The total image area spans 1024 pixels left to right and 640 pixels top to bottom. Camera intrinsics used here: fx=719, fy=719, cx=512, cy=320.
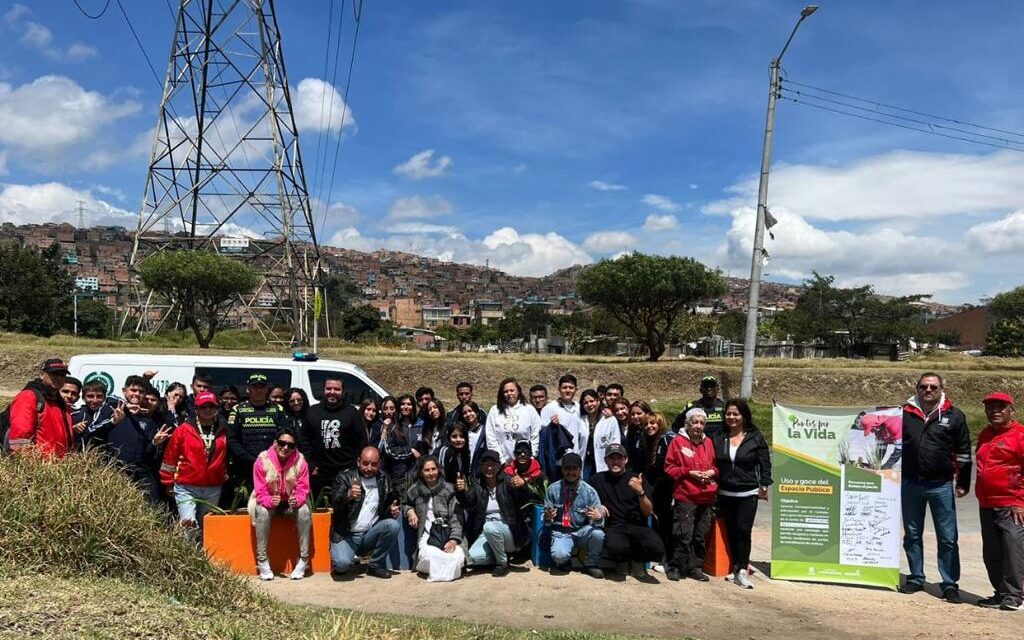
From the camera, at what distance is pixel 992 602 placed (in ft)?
20.2

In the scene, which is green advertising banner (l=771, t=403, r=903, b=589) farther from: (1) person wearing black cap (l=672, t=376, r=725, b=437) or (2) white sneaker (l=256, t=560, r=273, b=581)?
(2) white sneaker (l=256, t=560, r=273, b=581)

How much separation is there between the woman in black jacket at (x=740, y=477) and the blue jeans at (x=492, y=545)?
2.12 m

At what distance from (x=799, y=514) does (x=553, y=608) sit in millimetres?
2778

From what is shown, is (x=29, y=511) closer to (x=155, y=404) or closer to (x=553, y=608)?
(x=155, y=404)

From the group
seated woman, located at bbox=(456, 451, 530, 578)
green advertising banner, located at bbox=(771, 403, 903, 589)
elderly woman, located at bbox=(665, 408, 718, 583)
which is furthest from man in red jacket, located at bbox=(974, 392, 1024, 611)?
seated woman, located at bbox=(456, 451, 530, 578)

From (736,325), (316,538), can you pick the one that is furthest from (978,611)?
(736,325)

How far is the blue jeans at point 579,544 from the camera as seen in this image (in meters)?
6.79

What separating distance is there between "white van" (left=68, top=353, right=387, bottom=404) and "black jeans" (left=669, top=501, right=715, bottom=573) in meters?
4.32

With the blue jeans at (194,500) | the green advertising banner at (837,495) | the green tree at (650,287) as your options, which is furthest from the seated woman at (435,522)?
the green tree at (650,287)

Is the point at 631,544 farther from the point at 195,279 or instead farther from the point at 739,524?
the point at 195,279

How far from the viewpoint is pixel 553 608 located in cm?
590

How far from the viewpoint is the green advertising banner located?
22.4 feet

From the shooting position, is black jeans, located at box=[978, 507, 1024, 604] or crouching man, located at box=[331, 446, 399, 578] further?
crouching man, located at box=[331, 446, 399, 578]

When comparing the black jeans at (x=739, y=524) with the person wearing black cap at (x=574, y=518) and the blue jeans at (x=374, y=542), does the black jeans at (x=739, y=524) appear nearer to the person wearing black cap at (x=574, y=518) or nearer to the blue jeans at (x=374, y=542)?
the person wearing black cap at (x=574, y=518)
